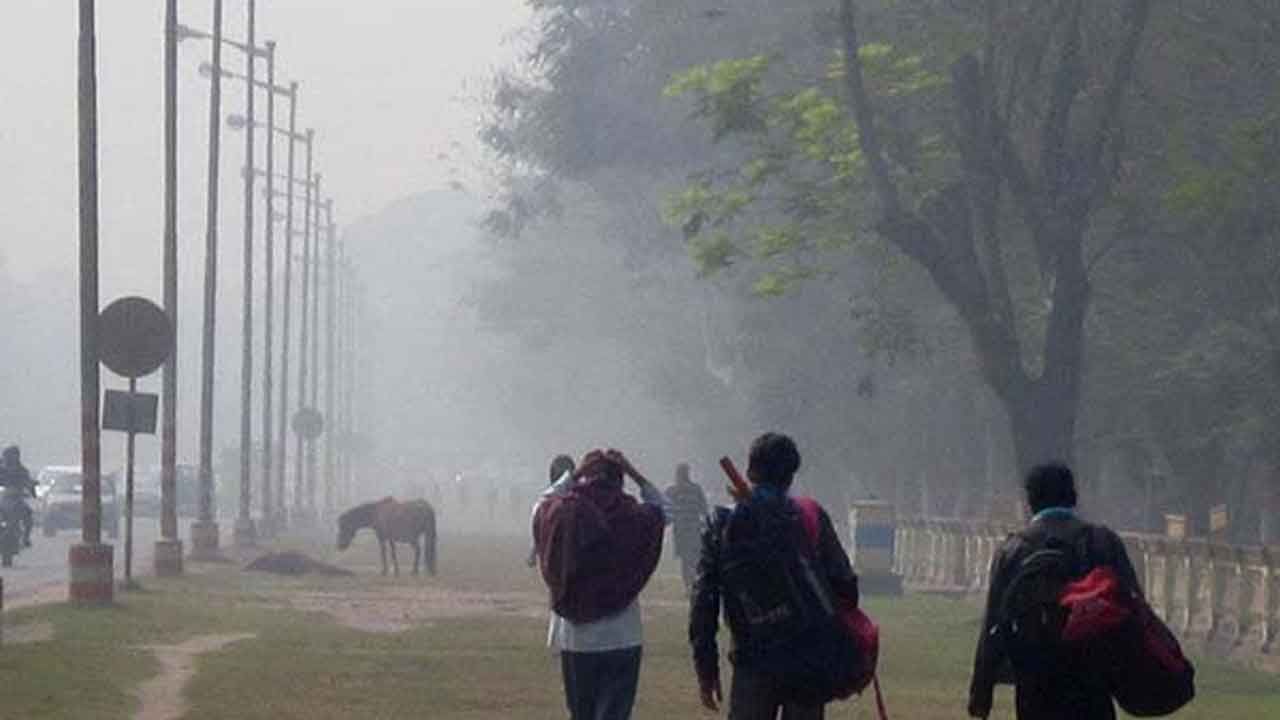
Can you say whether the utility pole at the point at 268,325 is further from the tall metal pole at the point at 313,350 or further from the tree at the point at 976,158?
the tree at the point at 976,158

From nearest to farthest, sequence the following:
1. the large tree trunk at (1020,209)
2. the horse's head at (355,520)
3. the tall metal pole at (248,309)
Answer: the large tree trunk at (1020,209) → the horse's head at (355,520) → the tall metal pole at (248,309)

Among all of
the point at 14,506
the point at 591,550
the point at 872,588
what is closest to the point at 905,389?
the point at 872,588

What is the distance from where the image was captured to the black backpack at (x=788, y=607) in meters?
14.6

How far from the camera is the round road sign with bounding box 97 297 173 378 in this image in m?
38.6

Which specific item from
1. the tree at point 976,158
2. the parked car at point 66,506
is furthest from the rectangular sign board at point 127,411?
the parked car at point 66,506

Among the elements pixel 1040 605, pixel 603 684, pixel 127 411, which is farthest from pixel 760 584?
pixel 127 411

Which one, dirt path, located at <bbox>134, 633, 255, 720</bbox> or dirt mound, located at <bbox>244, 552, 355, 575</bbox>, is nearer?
A: dirt path, located at <bbox>134, 633, 255, 720</bbox>

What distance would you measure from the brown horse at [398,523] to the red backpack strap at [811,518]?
4189 centimetres

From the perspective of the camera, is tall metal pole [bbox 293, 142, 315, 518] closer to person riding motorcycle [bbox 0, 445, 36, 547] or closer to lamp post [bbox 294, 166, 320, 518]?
lamp post [bbox 294, 166, 320, 518]

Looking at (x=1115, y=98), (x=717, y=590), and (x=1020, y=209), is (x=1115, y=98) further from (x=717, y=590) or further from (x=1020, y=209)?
(x=717, y=590)

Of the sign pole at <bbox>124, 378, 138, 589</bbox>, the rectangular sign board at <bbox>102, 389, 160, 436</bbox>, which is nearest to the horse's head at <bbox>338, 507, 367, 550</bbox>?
the sign pole at <bbox>124, 378, 138, 589</bbox>

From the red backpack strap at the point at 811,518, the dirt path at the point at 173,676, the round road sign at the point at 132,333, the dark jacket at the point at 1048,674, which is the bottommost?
the dirt path at the point at 173,676

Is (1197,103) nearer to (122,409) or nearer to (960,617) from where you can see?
(960,617)

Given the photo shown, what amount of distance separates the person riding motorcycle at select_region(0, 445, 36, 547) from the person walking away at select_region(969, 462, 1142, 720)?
40477 mm
